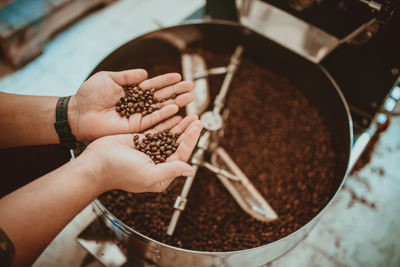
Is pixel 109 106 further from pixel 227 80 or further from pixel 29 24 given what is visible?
pixel 29 24

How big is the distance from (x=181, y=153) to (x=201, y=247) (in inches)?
16.5

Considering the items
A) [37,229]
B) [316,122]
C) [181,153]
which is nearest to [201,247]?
[181,153]

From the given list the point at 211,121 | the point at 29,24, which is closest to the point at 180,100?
the point at 211,121

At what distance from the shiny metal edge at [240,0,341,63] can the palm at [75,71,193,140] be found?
569 millimetres

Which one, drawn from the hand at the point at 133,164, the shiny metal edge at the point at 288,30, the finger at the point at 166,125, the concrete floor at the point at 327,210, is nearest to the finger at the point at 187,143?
the hand at the point at 133,164

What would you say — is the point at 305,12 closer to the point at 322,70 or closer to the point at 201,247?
the point at 322,70

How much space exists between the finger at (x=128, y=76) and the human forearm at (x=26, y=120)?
0.23 metres

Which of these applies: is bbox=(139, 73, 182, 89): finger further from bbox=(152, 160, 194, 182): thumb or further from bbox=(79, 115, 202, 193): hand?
bbox=(152, 160, 194, 182): thumb

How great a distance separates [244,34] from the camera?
1.42m

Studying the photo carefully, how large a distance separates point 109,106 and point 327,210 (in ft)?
3.26

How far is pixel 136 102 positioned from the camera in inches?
39.8

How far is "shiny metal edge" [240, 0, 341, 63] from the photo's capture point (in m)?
1.22

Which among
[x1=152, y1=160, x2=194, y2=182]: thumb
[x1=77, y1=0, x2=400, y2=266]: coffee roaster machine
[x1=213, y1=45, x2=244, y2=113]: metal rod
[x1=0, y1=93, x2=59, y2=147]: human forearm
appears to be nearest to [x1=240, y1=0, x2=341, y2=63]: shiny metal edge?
[x1=77, y1=0, x2=400, y2=266]: coffee roaster machine

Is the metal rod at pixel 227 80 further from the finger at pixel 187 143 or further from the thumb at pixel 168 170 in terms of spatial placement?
the thumb at pixel 168 170
